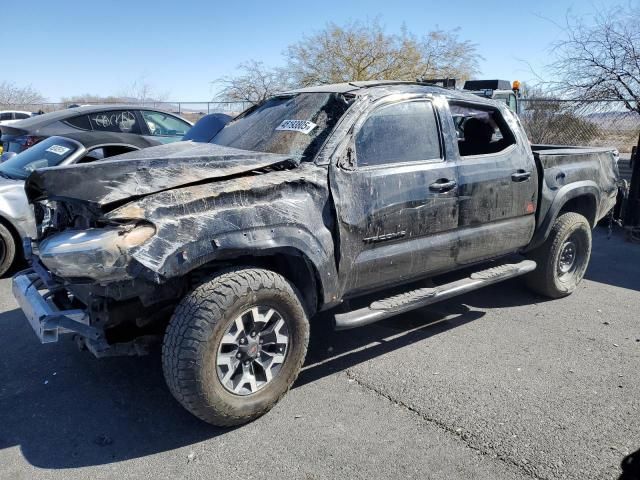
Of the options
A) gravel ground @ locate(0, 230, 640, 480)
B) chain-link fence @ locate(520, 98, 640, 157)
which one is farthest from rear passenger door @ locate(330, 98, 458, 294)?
chain-link fence @ locate(520, 98, 640, 157)

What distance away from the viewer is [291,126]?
12.9ft

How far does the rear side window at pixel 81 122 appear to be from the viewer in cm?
821

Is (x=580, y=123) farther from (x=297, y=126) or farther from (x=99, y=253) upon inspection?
(x=99, y=253)

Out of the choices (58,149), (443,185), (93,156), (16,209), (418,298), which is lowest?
(418,298)

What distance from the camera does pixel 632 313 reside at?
5141 mm

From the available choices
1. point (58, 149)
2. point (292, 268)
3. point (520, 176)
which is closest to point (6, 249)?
point (58, 149)

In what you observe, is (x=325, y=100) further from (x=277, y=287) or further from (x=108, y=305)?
(x=108, y=305)

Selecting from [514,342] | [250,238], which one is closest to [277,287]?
[250,238]

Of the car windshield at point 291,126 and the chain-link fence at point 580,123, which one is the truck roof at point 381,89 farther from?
the chain-link fence at point 580,123

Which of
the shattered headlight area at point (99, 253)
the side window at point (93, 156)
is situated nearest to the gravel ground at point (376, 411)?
the shattered headlight area at point (99, 253)

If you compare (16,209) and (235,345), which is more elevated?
(16,209)

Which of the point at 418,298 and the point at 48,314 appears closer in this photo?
the point at 48,314

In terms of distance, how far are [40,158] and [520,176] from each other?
5167mm

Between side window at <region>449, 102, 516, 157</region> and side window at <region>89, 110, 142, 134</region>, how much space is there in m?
5.45
